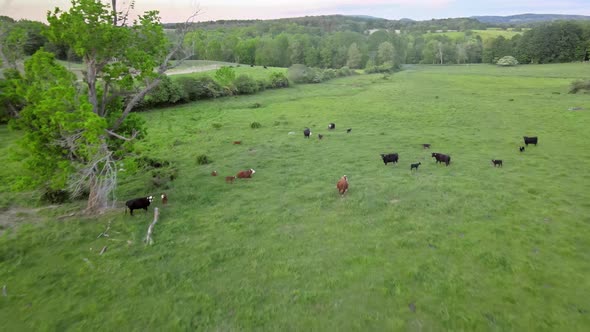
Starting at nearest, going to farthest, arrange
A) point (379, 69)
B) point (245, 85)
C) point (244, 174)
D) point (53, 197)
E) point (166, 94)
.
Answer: point (53, 197)
point (244, 174)
point (166, 94)
point (245, 85)
point (379, 69)

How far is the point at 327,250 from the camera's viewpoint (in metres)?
12.6

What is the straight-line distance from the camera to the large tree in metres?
13.6

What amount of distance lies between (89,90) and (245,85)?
1807 inches

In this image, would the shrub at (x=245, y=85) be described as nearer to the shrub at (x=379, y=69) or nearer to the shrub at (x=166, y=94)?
the shrub at (x=166, y=94)

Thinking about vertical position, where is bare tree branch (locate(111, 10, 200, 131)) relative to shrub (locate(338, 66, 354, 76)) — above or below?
above

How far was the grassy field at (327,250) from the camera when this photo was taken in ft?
31.2

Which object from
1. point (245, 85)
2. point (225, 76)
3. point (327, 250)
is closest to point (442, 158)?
point (327, 250)

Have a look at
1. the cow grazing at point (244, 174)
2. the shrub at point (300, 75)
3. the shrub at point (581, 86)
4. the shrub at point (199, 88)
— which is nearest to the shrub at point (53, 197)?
the cow grazing at point (244, 174)

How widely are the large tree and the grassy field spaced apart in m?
2.54

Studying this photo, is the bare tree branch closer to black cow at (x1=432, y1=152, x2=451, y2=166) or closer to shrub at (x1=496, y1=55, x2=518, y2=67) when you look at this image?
black cow at (x1=432, y1=152, x2=451, y2=166)

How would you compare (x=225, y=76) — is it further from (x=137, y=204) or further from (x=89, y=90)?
(x=137, y=204)

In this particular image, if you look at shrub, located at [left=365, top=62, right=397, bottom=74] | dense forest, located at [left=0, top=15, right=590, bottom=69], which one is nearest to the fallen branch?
dense forest, located at [left=0, top=15, right=590, bottom=69]

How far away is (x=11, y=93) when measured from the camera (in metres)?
14.3

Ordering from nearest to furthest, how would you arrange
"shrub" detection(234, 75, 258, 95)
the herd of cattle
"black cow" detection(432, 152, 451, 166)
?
the herd of cattle < "black cow" detection(432, 152, 451, 166) < "shrub" detection(234, 75, 258, 95)
